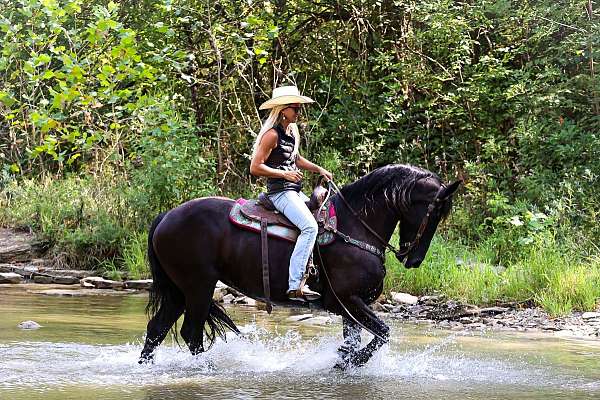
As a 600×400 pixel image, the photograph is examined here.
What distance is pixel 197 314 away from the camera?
721cm

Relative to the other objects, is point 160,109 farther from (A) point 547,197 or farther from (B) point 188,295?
(B) point 188,295

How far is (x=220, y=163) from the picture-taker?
15.2 metres

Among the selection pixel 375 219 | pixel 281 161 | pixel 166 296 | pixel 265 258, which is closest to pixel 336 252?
pixel 375 219

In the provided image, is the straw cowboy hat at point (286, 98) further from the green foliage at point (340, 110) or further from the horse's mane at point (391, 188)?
the green foliage at point (340, 110)

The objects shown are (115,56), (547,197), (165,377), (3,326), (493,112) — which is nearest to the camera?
(165,377)

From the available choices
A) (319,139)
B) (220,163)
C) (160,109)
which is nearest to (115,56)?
(160,109)

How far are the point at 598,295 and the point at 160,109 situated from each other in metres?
7.13

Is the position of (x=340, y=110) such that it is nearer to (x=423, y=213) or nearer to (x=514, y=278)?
(x=514, y=278)

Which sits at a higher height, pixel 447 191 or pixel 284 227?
pixel 447 191

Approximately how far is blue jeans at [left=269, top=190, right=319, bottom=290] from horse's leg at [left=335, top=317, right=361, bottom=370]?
1.86 ft

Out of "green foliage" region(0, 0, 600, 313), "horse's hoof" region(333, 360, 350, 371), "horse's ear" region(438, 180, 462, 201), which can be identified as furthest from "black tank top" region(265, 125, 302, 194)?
"green foliage" region(0, 0, 600, 313)

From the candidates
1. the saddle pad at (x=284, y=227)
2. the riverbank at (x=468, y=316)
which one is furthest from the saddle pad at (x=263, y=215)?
the riverbank at (x=468, y=316)

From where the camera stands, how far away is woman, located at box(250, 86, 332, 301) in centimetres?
692

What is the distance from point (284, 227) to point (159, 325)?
132 cm
